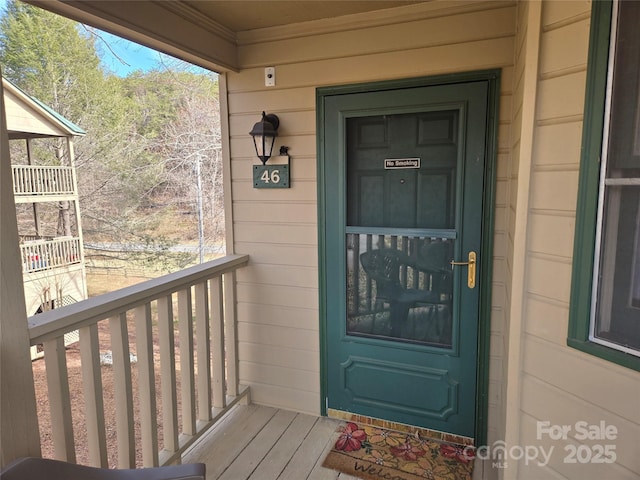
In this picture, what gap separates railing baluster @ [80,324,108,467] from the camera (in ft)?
4.98

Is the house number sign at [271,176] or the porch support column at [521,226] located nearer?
the porch support column at [521,226]

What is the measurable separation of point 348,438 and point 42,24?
7537 millimetres

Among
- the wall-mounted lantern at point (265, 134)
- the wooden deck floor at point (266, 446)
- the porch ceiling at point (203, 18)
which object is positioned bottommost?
the wooden deck floor at point (266, 446)

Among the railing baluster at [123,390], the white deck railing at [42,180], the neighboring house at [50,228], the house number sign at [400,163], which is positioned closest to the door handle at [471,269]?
the house number sign at [400,163]

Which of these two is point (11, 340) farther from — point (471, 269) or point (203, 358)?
point (471, 269)

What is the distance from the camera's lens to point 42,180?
16.2 feet

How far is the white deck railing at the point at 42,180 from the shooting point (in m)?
4.60

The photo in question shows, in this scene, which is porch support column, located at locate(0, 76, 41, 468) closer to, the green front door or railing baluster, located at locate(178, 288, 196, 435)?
railing baluster, located at locate(178, 288, 196, 435)

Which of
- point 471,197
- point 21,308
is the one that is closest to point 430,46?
point 471,197

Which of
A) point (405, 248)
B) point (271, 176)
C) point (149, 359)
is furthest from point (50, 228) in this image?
point (405, 248)

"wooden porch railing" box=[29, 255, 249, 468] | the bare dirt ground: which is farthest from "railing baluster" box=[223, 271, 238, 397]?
the bare dirt ground

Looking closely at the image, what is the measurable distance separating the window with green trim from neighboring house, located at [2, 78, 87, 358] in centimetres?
425

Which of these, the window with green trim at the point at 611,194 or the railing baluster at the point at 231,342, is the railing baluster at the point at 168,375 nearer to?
the railing baluster at the point at 231,342

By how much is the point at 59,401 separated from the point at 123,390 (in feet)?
1.00
